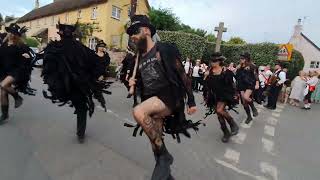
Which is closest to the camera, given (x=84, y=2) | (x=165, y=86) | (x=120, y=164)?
(x=165, y=86)

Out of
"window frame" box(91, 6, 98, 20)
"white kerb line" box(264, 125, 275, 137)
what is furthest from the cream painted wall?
"white kerb line" box(264, 125, 275, 137)

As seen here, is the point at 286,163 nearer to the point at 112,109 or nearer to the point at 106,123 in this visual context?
the point at 106,123

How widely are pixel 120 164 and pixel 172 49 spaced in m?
1.74

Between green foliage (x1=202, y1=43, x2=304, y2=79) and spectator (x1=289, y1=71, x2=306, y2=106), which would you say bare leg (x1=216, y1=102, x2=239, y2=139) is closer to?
spectator (x1=289, y1=71, x2=306, y2=106)

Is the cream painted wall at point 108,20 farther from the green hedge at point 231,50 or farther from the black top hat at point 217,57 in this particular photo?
the black top hat at point 217,57

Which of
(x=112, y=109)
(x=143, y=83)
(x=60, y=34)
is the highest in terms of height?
(x=60, y=34)

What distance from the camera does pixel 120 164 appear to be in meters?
4.96

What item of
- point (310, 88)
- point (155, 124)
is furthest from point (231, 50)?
point (155, 124)

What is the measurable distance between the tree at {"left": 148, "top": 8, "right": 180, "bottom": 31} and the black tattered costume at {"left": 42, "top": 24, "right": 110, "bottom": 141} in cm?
3229

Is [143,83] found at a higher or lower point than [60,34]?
lower

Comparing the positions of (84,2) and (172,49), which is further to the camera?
(84,2)

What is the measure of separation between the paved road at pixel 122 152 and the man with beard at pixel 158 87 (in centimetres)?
57

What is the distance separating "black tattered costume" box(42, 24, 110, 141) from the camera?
17.9ft

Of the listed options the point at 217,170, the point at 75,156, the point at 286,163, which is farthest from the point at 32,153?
the point at 286,163
